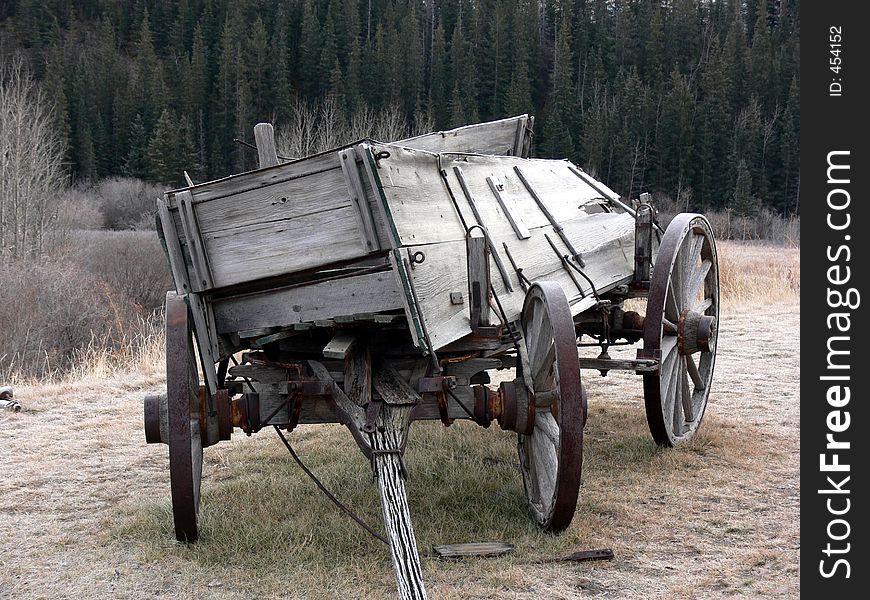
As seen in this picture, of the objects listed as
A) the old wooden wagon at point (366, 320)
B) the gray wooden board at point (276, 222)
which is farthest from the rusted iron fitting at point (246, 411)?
the gray wooden board at point (276, 222)

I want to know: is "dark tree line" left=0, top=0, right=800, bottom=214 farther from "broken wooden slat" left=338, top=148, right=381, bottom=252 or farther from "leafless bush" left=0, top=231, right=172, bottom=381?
"broken wooden slat" left=338, top=148, right=381, bottom=252

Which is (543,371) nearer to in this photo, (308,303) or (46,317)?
(308,303)

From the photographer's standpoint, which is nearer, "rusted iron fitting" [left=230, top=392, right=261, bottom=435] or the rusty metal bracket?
"rusted iron fitting" [left=230, top=392, right=261, bottom=435]

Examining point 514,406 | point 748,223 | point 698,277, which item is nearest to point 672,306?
point 698,277

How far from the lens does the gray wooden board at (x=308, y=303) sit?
4105 millimetres

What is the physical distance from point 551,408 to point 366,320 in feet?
3.24

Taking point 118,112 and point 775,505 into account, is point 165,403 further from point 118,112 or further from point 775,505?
point 118,112

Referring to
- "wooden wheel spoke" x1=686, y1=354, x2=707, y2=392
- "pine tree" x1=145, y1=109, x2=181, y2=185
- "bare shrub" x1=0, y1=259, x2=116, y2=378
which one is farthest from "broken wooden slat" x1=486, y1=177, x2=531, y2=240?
"pine tree" x1=145, y1=109, x2=181, y2=185

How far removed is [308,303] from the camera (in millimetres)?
4223

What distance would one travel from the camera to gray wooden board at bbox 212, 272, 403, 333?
4105mm

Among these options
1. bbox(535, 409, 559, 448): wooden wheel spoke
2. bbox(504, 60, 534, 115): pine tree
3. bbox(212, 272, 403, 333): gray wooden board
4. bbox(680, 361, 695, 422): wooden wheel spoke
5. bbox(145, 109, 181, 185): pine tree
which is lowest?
bbox(680, 361, 695, 422): wooden wheel spoke

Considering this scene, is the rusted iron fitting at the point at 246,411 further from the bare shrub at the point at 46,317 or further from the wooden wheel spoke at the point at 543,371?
the bare shrub at the point at 46,317

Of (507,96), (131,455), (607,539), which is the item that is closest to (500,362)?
(607,539)

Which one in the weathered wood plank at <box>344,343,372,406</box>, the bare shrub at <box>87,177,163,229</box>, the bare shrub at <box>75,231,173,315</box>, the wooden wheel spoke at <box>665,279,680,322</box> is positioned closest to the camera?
the weathered wood plank at <box>344,343,372,406</box>
